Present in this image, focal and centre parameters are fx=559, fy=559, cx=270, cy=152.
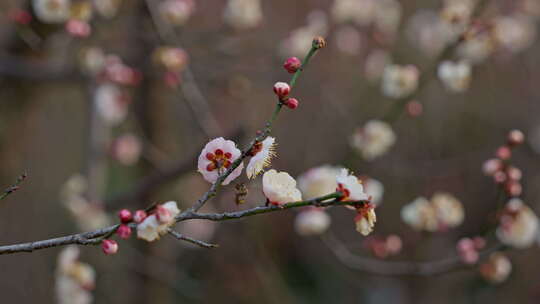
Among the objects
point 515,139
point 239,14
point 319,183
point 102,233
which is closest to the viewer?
point 102,233

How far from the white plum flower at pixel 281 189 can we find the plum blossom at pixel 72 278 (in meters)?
1.01

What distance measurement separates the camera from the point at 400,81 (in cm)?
214

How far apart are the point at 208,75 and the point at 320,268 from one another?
114 inches

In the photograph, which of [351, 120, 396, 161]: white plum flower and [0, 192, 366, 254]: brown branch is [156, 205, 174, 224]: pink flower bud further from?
[351, 120, 396, 161]: white plum flower

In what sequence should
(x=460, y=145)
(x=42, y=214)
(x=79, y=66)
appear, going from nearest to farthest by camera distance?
1. (x=79, y=66)
2. (x=42, y=214)
3. (x=460, y=145)

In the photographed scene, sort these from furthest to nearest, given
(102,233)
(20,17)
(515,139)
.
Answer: (20,17) → (515,139) → (102,233)

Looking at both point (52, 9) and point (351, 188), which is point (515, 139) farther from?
point (52, 9)

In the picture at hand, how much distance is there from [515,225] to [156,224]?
4.17ft

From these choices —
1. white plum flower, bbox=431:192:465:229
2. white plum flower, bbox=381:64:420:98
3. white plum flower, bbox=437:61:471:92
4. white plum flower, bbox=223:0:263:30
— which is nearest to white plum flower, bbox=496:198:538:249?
white plum flower, bbox=431:192:465:229

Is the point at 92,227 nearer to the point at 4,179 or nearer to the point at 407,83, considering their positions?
the point at 4,179

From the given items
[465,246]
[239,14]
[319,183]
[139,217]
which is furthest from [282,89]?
[239,14]

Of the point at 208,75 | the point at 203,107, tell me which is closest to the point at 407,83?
the point at 203,107

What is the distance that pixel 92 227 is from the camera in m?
2.59

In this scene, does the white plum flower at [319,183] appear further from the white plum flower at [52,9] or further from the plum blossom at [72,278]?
the white plum flower at [52,9]
